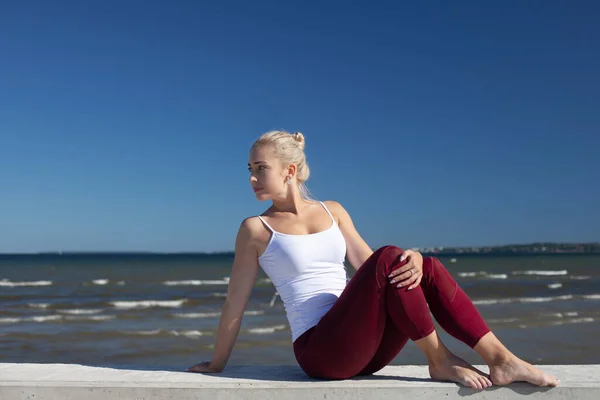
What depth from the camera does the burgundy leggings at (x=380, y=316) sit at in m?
2.77

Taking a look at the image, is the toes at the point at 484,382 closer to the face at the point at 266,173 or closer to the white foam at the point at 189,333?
the face at the point at 266,173

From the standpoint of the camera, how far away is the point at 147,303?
53.8 feet

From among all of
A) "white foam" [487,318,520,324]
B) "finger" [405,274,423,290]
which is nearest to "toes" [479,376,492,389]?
"finger" [405,274,423,290]

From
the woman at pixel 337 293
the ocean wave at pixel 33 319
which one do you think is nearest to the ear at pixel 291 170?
the woman at pixel 337 293

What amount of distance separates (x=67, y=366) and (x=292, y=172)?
165cm

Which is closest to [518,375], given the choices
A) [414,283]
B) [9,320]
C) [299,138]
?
[414,283]

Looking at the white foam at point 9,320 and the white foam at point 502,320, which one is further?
the white foam at point 9,320

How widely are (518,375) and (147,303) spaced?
1473 centimetres

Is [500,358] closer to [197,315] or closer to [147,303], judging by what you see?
[197,315]

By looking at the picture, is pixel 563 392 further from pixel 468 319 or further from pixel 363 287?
pixel 363 287

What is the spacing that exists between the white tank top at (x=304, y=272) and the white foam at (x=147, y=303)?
13073 millimetres

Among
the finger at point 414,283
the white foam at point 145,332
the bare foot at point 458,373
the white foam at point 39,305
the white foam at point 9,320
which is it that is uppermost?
the finger at point 414,283

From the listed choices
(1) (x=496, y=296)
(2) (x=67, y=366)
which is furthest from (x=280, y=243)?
(1) (x=496, y=296)

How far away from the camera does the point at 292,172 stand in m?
3.32
